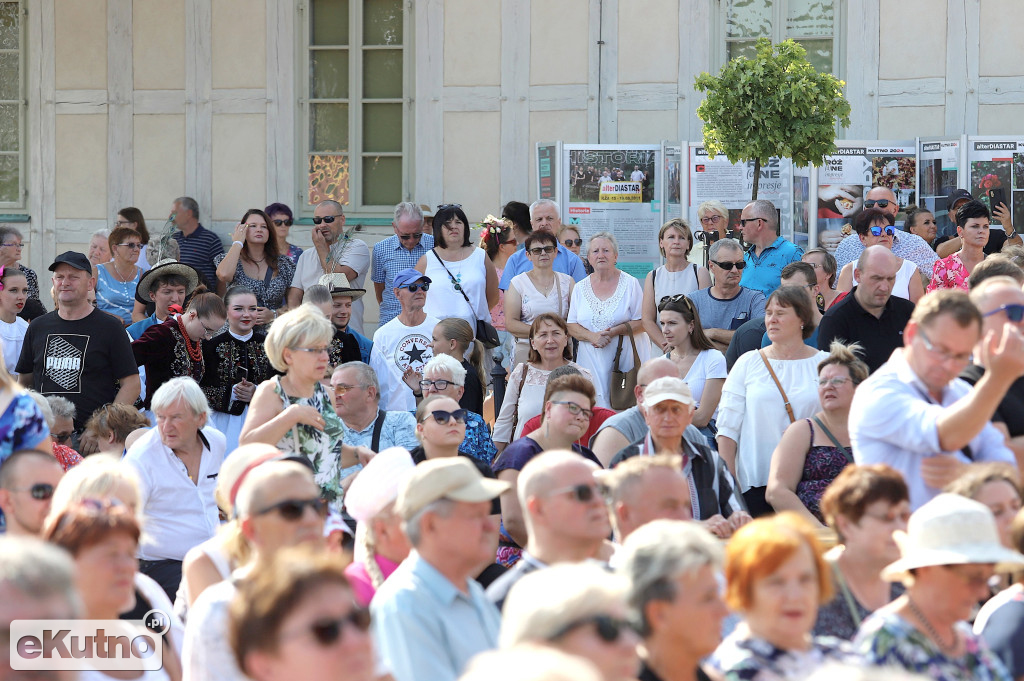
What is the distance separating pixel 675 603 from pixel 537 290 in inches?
218

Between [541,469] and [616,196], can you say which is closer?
[541,469]

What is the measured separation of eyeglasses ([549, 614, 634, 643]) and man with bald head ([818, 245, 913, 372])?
4156 mm

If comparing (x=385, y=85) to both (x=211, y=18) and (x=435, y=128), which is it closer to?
(x=435, y=128)

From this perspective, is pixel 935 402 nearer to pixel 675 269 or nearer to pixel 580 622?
pixel 580 622

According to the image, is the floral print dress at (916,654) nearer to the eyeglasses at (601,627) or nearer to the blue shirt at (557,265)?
the eyeglasses at (601,627)

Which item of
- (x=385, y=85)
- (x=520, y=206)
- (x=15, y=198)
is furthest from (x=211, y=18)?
(x=520, y=206)

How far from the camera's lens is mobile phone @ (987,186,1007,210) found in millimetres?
10344

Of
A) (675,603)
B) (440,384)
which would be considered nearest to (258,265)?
(440,384)

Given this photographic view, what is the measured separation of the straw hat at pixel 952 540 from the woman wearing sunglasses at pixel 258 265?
6.54m

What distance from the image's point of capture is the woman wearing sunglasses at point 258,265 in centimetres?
944

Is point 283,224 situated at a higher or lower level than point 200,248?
higher

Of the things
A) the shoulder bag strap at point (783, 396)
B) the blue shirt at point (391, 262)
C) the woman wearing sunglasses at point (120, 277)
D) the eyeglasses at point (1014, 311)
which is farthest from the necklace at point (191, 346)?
the eyeglasses at point (1014, 311)

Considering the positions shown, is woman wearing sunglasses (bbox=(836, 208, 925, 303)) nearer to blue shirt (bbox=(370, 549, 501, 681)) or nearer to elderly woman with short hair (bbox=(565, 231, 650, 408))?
elderly woman with short hair (bbox=(565, 231, 650, 408))

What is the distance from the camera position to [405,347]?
8078mm
